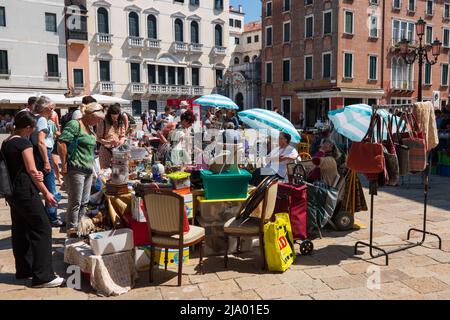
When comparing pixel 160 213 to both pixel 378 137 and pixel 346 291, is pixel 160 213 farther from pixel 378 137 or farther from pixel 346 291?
pixel 378 137

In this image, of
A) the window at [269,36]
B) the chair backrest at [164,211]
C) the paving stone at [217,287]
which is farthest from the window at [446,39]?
the chair backrest at [164,211]

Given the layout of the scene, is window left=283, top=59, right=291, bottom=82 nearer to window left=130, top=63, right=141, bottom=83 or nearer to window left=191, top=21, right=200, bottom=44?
window left=191, top=21, right=200, bottom=44

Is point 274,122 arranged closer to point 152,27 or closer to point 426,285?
point 426,285

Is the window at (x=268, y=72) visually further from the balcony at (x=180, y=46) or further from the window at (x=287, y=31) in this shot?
the balcony at (x=180, y=46)

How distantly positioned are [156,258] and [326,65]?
87.8 ft

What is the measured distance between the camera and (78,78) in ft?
96.0

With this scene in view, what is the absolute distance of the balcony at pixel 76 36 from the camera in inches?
1121

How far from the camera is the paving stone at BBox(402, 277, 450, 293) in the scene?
377cm

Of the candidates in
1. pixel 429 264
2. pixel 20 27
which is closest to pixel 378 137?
pixel 429 264

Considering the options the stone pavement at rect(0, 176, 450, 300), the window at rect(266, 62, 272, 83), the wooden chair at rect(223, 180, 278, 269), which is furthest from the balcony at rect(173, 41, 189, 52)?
the wooden chair at rect(223, 180, 278, 269)

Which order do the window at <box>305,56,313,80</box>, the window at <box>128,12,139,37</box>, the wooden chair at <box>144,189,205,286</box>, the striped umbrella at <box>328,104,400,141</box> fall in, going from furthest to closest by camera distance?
the window at <box>128,12,139,37</box> < the window at <box>305,56,313,80</box> < the striped umbrella at <box>328,104,400,141</box> < the wooden chair at <box>144,189,205,286</box>

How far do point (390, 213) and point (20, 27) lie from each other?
90.1 ft

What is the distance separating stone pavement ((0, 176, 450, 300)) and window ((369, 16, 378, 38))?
2687 cm

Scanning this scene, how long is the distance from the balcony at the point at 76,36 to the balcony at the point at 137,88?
4.76 m
